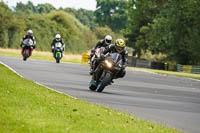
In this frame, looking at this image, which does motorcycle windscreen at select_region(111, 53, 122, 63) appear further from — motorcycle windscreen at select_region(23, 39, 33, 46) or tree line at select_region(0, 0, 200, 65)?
tree line at select_region(0, 0, 200, 65)

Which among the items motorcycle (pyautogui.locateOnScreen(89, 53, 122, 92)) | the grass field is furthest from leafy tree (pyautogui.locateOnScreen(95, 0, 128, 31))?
motorcycle (pyautogui.locateOnScreen(89, 53, 122, 92))

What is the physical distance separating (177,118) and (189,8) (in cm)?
5811

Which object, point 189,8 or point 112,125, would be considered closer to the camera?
point 112,125

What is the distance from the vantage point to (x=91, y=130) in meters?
10.6

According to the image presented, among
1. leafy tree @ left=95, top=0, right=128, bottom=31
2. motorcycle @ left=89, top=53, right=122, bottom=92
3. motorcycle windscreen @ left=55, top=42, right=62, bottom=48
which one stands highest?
leafy tree @ left=95, top=0, right=128, bottom=31

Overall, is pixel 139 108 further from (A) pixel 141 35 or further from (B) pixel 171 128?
(A) pixel 141 35

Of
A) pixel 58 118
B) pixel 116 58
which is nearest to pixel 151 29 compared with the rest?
pixel 116 58

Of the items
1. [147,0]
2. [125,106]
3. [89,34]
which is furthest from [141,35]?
[125,106]

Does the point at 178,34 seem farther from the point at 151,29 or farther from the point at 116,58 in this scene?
the point at 116,58

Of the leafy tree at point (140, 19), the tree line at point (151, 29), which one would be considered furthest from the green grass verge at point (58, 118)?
the leafy tree at point (140, 19)

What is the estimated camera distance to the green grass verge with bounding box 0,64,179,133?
1034cm

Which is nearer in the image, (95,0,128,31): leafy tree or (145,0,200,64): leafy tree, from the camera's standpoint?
(145,0,200,64): leafy tree

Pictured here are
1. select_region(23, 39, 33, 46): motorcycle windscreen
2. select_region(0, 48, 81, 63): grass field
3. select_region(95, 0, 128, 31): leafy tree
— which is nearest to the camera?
select_region(23, 39, 33, 46): motorcycle windscreen

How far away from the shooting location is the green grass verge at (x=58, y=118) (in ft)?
33.9
